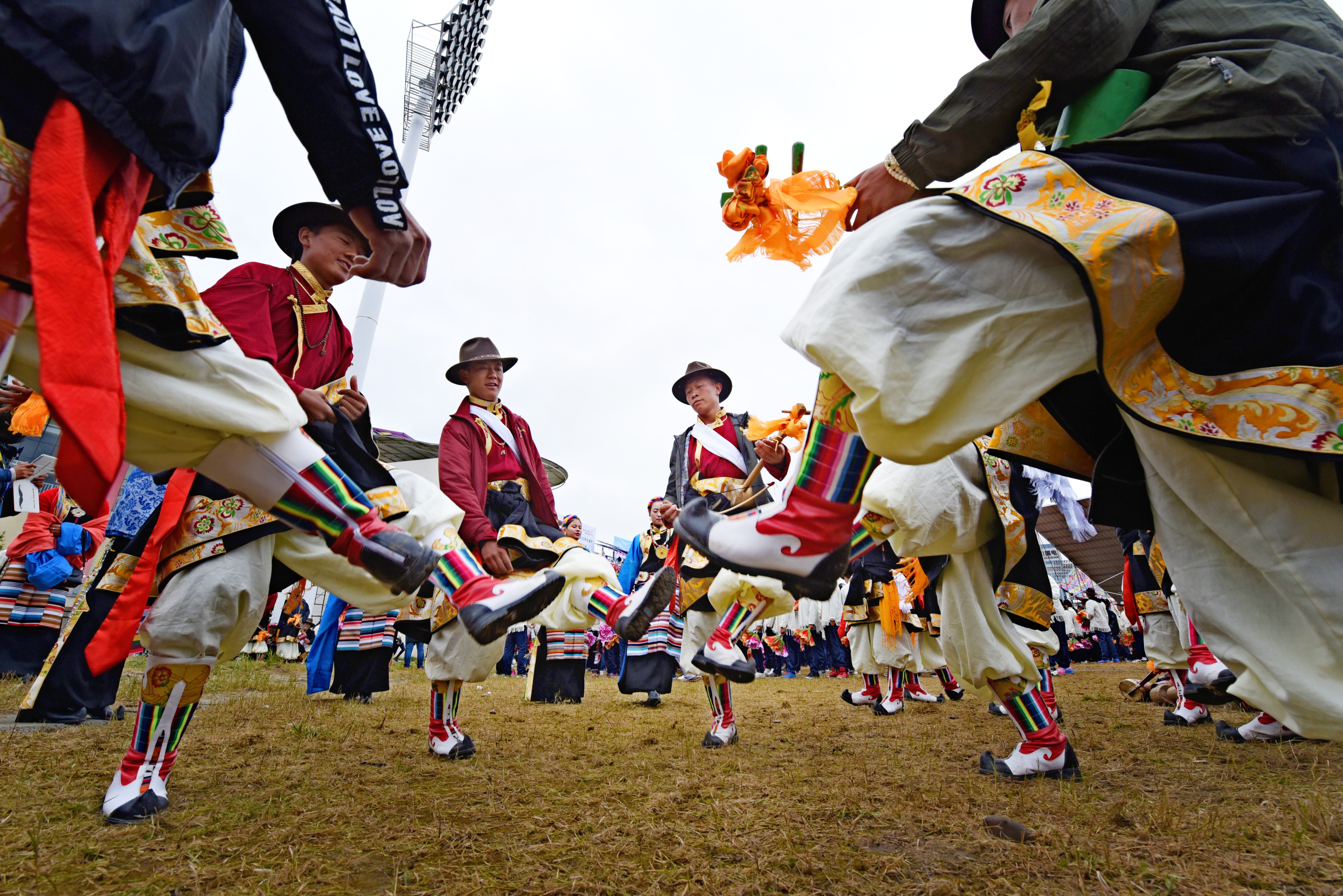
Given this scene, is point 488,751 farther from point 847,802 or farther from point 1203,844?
point 1203,844

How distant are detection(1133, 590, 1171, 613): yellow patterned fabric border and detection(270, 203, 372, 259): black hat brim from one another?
5.80m

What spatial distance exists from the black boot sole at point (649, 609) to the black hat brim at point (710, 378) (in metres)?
3.39

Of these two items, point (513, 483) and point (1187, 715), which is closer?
point (513, 483)

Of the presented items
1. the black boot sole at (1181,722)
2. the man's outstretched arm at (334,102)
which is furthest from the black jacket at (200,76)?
the black boot sole at (1181,722)

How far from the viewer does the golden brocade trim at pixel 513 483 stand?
4.18 metres

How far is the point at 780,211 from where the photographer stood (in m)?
1.95

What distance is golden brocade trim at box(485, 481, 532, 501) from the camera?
4184 millimetres

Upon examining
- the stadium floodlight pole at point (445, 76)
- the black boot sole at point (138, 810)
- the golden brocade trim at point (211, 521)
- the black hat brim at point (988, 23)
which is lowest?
the black boot sole at point (138, 810)

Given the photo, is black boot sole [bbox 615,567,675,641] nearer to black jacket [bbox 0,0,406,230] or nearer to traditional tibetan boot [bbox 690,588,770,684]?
traditional tibetan boot [bbox 690,588,770,684]

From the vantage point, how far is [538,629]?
7.83m

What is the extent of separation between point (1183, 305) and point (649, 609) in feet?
6.58

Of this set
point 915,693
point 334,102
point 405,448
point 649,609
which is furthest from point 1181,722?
point 405,448

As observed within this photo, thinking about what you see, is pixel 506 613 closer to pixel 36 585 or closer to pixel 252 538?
pixel 252 538

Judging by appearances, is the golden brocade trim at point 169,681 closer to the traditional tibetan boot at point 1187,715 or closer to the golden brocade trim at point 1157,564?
the golden brocade trim at point 1157,564
